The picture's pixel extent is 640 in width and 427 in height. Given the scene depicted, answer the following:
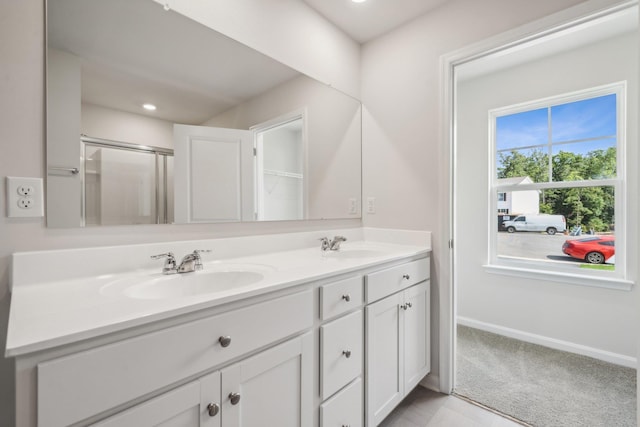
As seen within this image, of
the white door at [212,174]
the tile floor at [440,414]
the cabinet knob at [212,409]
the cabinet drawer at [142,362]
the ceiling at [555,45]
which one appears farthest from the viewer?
the ceiling at [555,45]

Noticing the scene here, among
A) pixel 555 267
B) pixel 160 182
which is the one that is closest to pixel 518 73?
pixel 555 267

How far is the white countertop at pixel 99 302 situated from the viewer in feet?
1.85

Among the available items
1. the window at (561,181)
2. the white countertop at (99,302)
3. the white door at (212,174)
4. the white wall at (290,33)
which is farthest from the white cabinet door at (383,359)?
the window at (561,181)

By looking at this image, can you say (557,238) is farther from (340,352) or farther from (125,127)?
(125,127)

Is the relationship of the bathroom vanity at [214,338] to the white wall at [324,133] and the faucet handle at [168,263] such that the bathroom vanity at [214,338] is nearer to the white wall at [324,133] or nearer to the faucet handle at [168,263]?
Result: the faucet handle at [168,263]

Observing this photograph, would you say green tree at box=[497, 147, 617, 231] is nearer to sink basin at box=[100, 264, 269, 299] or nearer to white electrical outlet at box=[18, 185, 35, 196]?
sink basin at box=[100, 264, 269, 299]

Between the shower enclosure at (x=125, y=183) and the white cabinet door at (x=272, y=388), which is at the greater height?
the shower enclosure at (x=125, y=183)

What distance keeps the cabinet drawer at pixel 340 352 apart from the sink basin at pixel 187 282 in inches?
14.2

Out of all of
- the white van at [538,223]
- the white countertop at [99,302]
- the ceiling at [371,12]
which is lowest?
the white countertop at [99,302]

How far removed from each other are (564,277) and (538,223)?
47cm

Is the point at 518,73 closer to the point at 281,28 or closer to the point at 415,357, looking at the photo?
A: the point at 281,28

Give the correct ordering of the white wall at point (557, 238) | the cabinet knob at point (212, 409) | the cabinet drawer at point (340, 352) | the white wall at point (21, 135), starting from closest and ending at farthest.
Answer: the cabinet knob at point (212, 409)
the white wall at point (21, 135)
the cabinet drawer at point (340, 352)
the white wall at point (557, 238)

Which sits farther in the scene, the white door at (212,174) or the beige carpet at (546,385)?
the beige carpet at (546,385)

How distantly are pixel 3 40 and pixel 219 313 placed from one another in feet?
3.52
